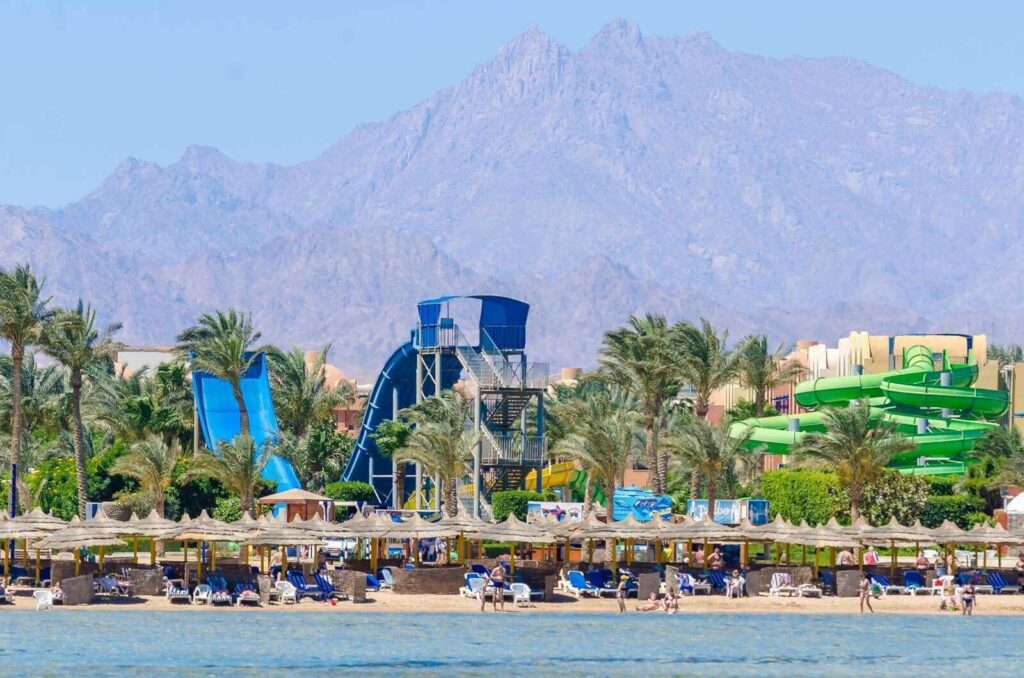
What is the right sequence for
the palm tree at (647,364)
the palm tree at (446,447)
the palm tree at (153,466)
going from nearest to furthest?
the palm tree at (446,447)
the palm tree at (153,466)
the palm tree at (647,364)

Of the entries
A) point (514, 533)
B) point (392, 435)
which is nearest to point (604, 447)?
point (392, 435)

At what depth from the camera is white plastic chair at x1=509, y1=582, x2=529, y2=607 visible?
166ft

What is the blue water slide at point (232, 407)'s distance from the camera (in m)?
78.6

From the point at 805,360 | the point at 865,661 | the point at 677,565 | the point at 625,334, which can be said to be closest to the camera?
the point at 865,661

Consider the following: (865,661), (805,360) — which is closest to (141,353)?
(805,360)

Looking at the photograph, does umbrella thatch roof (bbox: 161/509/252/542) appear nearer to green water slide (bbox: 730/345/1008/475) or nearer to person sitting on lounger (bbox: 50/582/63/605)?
person sitting on lounger (bbox: 50/582/63/605)

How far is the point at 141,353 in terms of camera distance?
16725 centimetres

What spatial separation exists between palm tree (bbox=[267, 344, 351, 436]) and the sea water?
39.6 m

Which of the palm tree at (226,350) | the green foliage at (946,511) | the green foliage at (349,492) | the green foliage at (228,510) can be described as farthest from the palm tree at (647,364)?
the green foliage at (228,510)

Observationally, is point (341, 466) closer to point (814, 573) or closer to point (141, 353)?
point (814, 573)

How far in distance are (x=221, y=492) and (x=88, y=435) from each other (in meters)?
10.00

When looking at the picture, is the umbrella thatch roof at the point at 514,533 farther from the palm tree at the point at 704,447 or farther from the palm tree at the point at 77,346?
the palm tree at the point at 77,346

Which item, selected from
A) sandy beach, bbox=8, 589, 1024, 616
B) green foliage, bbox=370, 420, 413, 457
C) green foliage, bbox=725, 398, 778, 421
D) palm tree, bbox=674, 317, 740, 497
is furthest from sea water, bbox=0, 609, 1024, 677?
green foliage, bbox=725, 398, 778, 421

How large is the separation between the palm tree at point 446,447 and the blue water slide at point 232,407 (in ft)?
26.0
